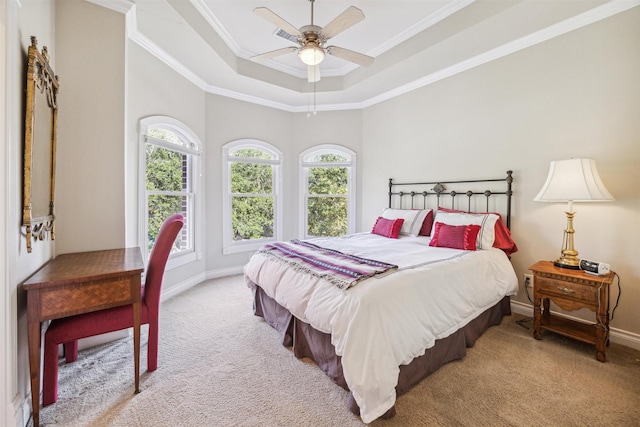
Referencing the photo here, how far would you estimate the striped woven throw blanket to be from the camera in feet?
6.03

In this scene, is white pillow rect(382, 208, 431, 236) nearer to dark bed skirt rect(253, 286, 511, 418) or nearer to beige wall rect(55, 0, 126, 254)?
dark bed skirt rect(253, 286, 511, 418)

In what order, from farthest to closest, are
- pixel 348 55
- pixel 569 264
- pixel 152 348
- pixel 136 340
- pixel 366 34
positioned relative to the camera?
pixel 366 34
pixel 348 55
pixel 569 264
pixel 152 348
pixel 136 340

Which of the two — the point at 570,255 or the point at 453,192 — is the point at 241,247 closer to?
the point at 453,192

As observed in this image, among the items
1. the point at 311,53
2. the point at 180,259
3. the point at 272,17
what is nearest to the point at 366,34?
the point at 311,53

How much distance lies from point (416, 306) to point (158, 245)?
6.09 ft

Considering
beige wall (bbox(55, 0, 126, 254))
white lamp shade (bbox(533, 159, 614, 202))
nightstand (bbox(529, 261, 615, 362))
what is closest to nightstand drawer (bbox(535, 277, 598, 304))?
nightstand (bbox(529, 261, 615, 362))

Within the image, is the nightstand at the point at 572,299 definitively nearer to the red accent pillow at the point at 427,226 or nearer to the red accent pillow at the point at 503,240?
the red accent pillow at the point at 503,240

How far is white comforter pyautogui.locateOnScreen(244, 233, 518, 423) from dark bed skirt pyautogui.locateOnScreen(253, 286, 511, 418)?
0.52 feet

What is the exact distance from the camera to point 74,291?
157cm

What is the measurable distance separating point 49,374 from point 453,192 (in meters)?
4.08

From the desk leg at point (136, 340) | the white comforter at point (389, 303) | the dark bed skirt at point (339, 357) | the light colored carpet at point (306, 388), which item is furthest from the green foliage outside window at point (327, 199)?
the desk leg at point (136, 340)

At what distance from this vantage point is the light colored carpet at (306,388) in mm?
1599

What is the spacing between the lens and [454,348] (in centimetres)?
214

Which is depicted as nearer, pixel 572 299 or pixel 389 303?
pixel 389 303
